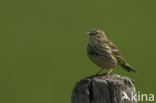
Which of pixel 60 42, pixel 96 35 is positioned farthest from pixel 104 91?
pixel 60 42

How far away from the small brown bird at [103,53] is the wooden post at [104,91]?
2.31 meters

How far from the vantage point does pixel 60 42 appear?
2017cm

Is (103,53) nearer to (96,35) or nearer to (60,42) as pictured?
(96,35)

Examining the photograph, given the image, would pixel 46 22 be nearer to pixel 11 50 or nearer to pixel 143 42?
pixel 11 50

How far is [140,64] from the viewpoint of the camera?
17188 millimetres

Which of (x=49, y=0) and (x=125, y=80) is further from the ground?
(x=49, y=0)

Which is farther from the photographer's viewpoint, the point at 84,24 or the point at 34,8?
the point at 34,8

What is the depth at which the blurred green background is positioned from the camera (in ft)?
50.4

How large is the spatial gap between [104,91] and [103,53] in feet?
9.47

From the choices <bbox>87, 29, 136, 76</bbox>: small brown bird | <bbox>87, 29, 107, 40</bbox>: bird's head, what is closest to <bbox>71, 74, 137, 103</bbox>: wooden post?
<bbox>87, 29, 136, 76</bbox>: small brown bird

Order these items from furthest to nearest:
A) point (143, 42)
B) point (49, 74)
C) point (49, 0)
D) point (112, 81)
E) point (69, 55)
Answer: point (49, 0) → point (143, 42) → point (69, 55) → point (49, 74) → point (112, 81)

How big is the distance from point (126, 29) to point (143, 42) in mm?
2035

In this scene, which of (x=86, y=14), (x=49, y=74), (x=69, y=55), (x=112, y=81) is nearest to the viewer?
(x=112, y=81)

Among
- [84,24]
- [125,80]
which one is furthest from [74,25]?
[125,80]
